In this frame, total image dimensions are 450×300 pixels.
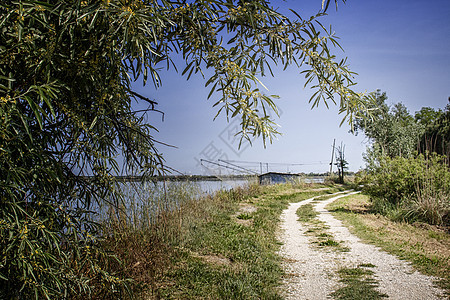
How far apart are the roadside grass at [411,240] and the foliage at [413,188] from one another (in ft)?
1.76

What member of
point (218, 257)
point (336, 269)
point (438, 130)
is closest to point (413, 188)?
point (336, 269)

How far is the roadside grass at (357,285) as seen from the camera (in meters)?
3.85

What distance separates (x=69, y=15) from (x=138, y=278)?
10.2 ft

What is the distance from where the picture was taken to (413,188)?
31.1ft

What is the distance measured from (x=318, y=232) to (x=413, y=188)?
156 inches

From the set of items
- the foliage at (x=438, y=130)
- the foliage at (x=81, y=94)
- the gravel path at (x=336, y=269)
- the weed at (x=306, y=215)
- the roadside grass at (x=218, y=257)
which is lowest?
the gravel path at (x=336, y=269)

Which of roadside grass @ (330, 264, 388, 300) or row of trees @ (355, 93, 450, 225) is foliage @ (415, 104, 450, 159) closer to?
row of trees @ (355, 93, 450, 225)

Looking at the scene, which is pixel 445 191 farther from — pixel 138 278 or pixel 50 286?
pixel 50 286

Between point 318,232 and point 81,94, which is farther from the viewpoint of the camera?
point 318,232

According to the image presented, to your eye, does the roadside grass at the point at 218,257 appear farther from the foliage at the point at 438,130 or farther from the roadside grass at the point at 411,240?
the foliage at the point at 438,130

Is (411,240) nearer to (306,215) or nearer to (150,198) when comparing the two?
(306,215)

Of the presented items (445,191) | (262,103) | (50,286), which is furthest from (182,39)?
(445,191)

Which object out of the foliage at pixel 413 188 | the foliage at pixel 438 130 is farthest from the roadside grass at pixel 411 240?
the foliage at pixel 438 130

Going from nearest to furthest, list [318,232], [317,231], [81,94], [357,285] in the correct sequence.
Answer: [81,94]
[357,285]
[318,232]
[317,231]
